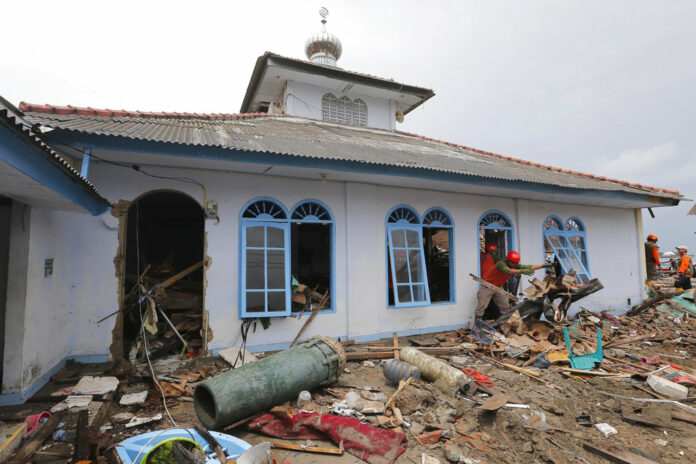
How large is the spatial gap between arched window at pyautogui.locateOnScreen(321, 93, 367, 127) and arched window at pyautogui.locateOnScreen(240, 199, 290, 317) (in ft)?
20.5

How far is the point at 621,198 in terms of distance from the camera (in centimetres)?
930

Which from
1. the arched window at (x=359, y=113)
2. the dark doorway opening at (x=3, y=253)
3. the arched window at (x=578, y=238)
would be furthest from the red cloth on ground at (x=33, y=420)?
the arched window at (x=578, y=238)

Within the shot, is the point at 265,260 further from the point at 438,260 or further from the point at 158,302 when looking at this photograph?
the point at 438,260

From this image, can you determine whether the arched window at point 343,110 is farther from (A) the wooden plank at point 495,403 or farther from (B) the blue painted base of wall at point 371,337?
(A) the wooden plank at point 495,403

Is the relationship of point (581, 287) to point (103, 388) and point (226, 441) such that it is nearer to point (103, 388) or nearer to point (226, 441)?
point (226, 441)

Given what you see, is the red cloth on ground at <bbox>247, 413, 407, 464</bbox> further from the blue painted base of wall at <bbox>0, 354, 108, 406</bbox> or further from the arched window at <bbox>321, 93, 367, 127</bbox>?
the arched window at <bbox>321, 93, 367, 127</bbox>

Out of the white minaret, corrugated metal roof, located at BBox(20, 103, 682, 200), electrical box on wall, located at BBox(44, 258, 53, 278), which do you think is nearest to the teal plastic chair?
corrugated metal roof, located at BBox(20, 103, 682, 200)

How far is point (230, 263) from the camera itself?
6090mm

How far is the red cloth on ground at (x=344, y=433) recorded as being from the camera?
335cm

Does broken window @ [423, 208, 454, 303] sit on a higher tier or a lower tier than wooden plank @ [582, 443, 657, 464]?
higher

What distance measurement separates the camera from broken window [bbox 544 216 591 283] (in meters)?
9.38

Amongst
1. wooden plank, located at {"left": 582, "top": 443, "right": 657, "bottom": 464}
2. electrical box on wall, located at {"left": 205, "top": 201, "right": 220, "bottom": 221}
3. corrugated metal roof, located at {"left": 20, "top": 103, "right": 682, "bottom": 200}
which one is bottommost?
wooden plank, located at {"left": 582, "top": 443, "right": 657, "bottom": 464}

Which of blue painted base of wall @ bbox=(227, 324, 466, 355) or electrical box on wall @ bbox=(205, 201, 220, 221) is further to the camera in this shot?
blue painted base of wall @ bbox=(227, 324, 466, 355)

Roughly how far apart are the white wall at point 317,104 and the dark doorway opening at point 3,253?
8022 millimetres
